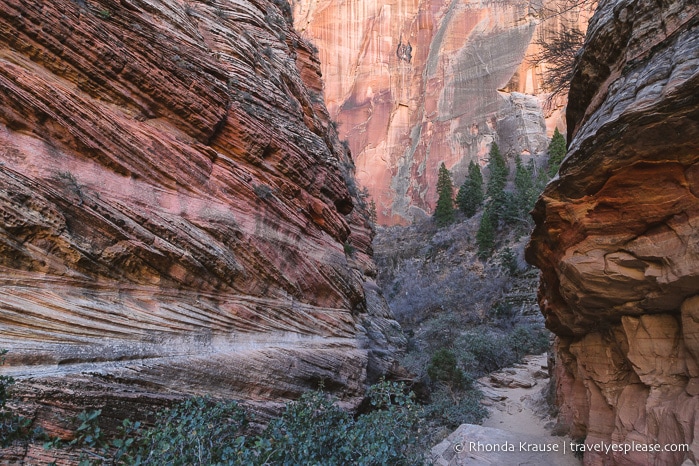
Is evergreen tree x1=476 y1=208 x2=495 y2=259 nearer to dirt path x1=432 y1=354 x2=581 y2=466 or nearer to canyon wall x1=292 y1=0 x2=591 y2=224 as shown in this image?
canyon wall x1=292 y1=0 x2=591 y2=224

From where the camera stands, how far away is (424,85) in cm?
5881

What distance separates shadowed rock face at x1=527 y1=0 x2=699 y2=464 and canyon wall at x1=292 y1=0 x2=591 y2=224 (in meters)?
45.4

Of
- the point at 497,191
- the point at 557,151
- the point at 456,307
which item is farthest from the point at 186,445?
the point at 557,151

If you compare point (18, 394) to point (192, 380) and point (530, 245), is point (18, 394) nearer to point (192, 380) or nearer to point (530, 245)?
point (192, 380)

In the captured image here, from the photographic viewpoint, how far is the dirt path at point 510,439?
331 inches

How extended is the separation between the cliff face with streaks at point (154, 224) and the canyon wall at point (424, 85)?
45.1 metres

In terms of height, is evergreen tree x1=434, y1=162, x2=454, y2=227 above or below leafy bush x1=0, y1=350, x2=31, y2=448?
above

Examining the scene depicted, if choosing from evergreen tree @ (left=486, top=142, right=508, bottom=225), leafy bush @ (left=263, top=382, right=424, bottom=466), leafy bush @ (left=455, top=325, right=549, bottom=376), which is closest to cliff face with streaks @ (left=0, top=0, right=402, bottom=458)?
leafy bush @ (left=263, top=382, right=424, bottom=466)

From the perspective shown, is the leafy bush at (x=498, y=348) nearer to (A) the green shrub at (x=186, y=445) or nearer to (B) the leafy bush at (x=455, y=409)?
(B) the leafy bush at (x=455, y=409)

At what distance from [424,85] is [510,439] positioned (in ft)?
187

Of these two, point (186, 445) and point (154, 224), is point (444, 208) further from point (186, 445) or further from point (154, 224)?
point (186, 445)

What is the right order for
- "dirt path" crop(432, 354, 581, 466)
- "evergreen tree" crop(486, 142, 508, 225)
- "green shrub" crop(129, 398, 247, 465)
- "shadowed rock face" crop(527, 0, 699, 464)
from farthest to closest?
"evergreen tree" crop(486, 142, 508, 225) < "dirt path" crop(432, 354, 581, 466) < "shadowed rock face" crop(527, 0, 699, 464) < "green shrub" crop(129, 398, 247, 465)

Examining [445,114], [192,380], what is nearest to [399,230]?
[445,114]

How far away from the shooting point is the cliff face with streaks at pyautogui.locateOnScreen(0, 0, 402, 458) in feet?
15.4
